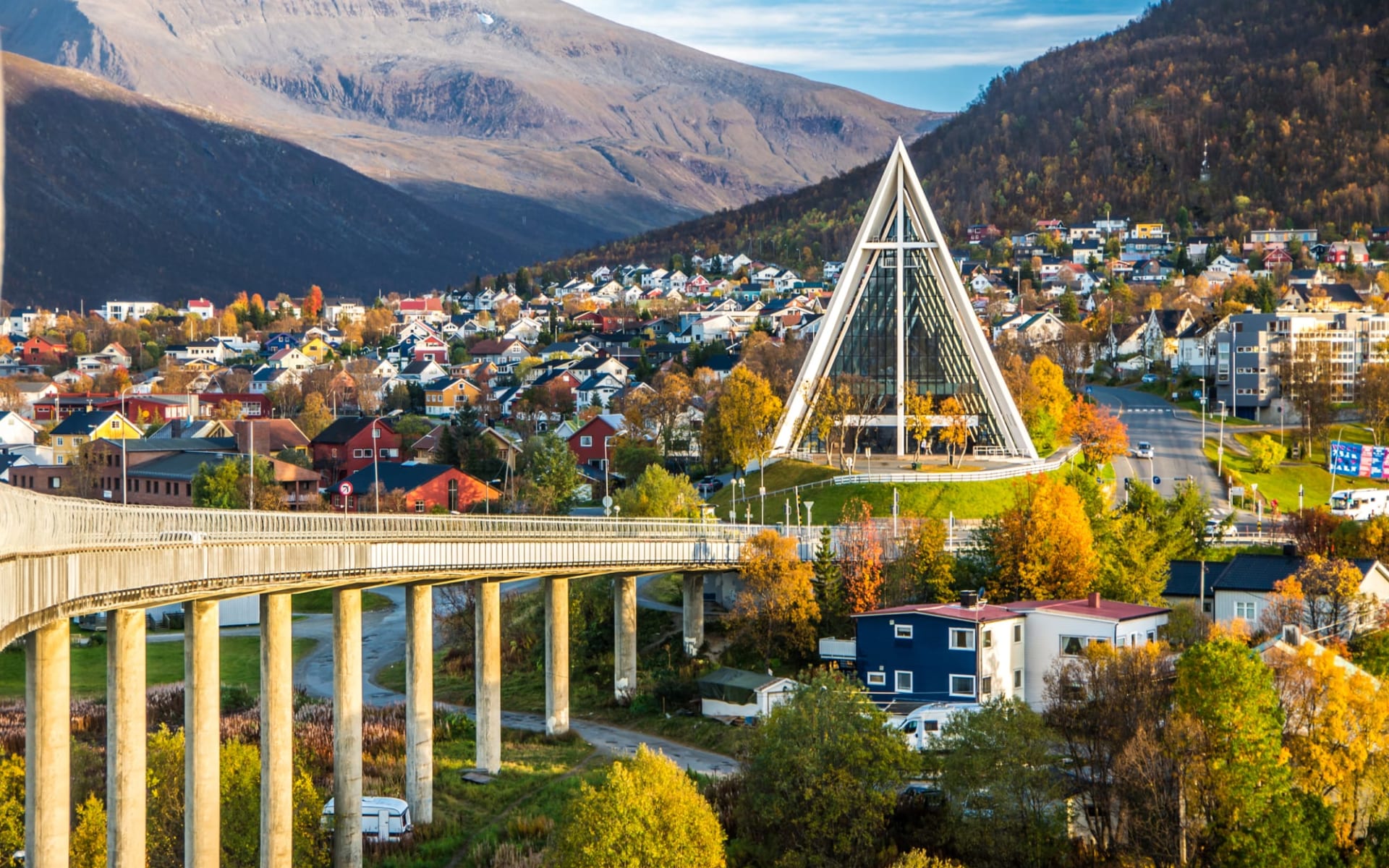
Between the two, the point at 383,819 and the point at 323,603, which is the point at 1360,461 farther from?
the point at 383,819

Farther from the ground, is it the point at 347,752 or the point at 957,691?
the point at 347,752

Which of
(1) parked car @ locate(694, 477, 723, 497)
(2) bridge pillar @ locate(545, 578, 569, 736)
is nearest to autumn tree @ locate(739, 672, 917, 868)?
(2) bridge pillar @ locate(545, 578, 569, 736)

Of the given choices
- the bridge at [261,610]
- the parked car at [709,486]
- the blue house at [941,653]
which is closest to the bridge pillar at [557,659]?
the bridge at [261,610]

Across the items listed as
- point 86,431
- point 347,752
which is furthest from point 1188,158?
point 347,752

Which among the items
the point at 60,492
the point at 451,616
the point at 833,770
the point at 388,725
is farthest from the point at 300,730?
the point at 60,492

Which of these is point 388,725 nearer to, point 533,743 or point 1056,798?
point 533,743

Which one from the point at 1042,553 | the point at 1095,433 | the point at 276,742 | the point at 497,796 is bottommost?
the point at 497,796
